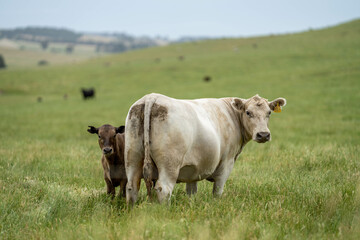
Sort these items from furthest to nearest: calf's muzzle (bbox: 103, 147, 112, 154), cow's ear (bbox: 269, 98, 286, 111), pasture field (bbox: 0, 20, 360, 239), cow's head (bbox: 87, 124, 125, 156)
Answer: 1. cow's ear (bbox: 269, 98, 286, 111)
2. cow's head (bbox: 87, 124, 125, 156)
3. calf's muzzle (bbox: 103, 147, 112, 154)
4. pasture field (bbox: 0, 20, 360, 239)

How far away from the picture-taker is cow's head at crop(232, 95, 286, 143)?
575cm

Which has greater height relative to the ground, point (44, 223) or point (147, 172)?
point (147, 172)

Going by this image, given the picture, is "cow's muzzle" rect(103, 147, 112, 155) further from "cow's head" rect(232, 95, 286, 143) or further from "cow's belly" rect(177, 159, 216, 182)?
"cow's head" rect(232, 95, 286, 143)

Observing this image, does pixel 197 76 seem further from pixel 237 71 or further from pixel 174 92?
pixel 174 92

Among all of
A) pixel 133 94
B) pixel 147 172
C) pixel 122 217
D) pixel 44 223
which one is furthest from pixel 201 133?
pixel 133 94

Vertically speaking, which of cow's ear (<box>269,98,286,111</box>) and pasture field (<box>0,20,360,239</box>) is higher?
cow's ear (<box>269,98,286,111</box>)

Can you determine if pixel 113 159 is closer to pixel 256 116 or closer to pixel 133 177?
pixel 133 177

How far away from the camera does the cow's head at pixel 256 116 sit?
226 inches

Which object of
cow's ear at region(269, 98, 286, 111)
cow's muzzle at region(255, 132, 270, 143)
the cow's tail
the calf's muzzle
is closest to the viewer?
the cow's tail

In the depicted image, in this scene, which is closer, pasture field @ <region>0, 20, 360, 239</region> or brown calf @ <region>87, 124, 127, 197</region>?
pasture field @ <region>0, 20, 360, 239</region>

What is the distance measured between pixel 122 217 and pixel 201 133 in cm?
159

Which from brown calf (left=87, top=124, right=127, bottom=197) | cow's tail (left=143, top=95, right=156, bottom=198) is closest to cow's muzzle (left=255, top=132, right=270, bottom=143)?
cow's tail (left=143, top=95, right=156, bottom=198)

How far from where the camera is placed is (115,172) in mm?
6176

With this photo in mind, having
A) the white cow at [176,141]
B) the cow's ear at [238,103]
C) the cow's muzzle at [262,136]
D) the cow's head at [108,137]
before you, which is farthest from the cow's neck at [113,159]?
the cow's muzzle at [262,136]
